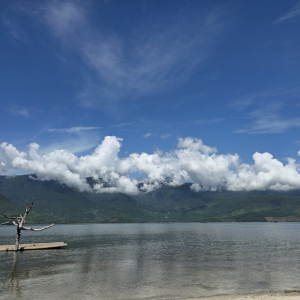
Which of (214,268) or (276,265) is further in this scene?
(276,265)

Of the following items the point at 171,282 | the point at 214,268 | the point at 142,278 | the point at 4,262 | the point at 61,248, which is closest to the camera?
the point at 171,282

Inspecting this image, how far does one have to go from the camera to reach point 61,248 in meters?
94.9

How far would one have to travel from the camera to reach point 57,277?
48562 mm

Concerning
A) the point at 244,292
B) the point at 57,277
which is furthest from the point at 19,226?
the point at 244,292

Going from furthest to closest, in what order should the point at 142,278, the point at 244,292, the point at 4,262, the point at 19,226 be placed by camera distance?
the point at 19,226, the point at 4,262, the point at 142,278, the point at 244,292

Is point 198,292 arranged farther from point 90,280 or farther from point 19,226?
point 19,226

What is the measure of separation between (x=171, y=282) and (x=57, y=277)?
19.9 m

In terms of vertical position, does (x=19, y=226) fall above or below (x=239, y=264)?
above

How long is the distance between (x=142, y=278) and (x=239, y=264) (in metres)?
25.4

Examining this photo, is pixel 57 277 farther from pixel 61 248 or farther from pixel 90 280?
pixel 61 248

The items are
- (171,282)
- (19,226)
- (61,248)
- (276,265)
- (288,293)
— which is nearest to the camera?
(288,293)

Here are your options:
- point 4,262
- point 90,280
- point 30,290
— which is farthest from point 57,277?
point 4,262

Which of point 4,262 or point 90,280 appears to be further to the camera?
point 4,262

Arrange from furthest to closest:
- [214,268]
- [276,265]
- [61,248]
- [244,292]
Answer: [61,248] → [276,265] → [214,268] → [244,292]
